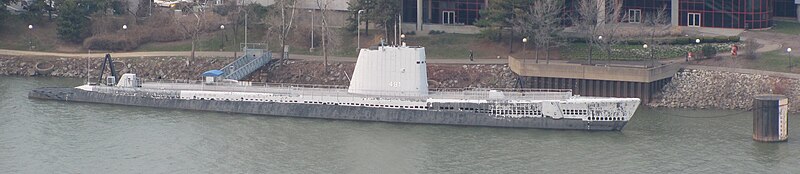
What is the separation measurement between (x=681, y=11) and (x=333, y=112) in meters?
28.1

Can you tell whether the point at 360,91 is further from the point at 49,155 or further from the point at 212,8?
the point at 212,8

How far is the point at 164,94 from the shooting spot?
8781 centimetres

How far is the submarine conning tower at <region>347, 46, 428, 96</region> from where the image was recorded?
83.7 metres

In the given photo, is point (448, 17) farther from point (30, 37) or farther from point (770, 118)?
point (770, 118)

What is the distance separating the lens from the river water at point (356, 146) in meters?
69.6

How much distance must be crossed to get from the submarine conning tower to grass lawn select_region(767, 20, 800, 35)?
2623cm

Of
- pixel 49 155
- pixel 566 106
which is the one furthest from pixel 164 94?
pixel 566 106

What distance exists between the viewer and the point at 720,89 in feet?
285

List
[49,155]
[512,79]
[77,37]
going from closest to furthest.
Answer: [49,155]
[512,79]
[77,37]

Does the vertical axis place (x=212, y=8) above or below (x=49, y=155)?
above

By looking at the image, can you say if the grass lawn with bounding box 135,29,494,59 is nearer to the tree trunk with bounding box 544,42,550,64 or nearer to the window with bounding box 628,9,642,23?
the tree trunk with bounding box 544,42,550,64

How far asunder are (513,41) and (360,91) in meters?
15.9

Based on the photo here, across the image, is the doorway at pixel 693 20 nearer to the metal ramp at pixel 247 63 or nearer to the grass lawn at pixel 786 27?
the grass lawn at pixel 786 27

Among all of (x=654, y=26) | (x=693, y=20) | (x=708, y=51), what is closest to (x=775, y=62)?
(x=708, y=51)
